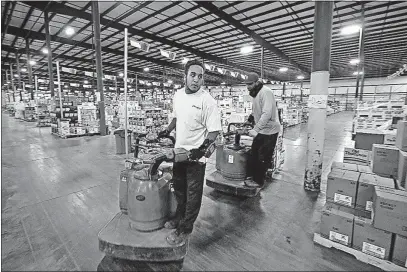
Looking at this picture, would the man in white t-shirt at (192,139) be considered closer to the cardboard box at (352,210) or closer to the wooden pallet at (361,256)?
the wooden pallet at (361,256)

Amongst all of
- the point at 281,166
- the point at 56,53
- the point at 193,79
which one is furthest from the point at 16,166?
the point at 56,53

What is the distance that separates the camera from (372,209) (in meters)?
2.17

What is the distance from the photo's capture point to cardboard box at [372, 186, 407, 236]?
74.0 inches

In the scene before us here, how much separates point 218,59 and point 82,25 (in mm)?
10994

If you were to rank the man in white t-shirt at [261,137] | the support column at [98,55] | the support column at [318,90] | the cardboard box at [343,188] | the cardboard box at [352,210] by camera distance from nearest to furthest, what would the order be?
the cardboard box at [352,210], the cardboard box at [343,188], the man in white t-shirt at [261,137], the support column at [318,90], the support column at [98,55]

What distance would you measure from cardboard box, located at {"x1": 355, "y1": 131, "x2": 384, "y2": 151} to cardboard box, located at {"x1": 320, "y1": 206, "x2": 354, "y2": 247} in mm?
3487

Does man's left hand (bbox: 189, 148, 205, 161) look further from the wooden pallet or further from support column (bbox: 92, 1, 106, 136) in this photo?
support column (bbox: 92, 1, 106, 136)

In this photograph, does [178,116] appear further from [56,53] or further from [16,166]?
[56,53]

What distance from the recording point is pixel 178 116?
2.24 meters

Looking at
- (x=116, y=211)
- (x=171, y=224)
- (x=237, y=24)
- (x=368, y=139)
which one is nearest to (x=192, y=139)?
(x=171, y=224)

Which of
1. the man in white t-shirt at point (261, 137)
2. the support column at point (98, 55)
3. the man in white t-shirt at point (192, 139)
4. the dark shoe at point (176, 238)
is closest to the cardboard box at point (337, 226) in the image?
the man in white t-shirt at point (261, 137)

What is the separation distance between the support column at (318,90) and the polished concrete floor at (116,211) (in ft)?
1.43

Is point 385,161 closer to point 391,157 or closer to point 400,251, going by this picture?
point 391,157

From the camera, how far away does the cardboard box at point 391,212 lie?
1.88 m
